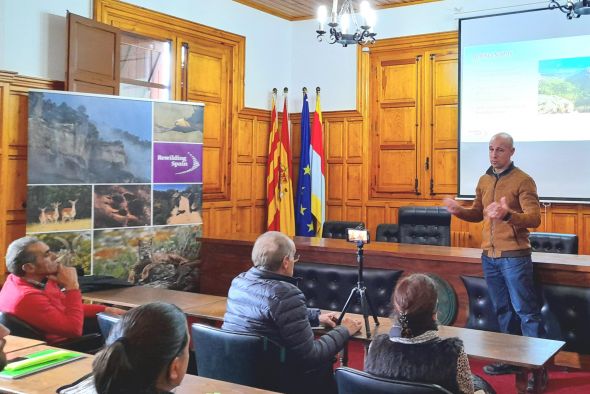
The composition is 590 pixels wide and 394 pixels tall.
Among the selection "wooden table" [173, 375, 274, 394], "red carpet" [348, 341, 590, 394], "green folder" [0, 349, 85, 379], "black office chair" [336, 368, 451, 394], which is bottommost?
"red carpet" [348, 341, 590, 394]

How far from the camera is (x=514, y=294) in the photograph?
3.87 metres

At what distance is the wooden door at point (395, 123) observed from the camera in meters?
7.42

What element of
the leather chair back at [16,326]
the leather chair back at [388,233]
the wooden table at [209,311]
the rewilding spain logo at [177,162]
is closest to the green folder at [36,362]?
the leather chair back at [16,326]

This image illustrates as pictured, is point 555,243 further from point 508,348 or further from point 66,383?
point 66,383

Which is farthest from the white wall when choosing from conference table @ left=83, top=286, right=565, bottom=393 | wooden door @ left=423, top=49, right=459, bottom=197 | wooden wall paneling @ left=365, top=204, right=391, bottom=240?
conference table @ left=83, top=286, right=565, bottom=393

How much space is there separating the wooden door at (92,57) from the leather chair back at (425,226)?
308 cm

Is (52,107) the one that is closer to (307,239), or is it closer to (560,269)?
(307,239)

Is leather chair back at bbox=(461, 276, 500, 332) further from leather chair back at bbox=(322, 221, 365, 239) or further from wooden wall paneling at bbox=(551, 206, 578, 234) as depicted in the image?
wooden wall paneling at bbox=(551, 206, 578, 234)

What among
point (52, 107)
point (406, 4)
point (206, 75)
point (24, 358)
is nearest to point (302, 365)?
point (24, 358)

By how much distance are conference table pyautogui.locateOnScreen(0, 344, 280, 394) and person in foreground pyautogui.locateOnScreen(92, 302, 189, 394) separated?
1.96 feet

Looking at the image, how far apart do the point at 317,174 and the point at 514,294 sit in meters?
4.28

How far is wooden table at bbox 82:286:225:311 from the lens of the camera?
12.0ft

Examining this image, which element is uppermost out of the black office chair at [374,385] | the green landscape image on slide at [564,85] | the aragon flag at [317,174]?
the green landscape image on slide at [564,85]

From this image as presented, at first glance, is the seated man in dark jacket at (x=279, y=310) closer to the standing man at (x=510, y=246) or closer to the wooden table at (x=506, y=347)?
the wooden table at (x=506, y=347)
